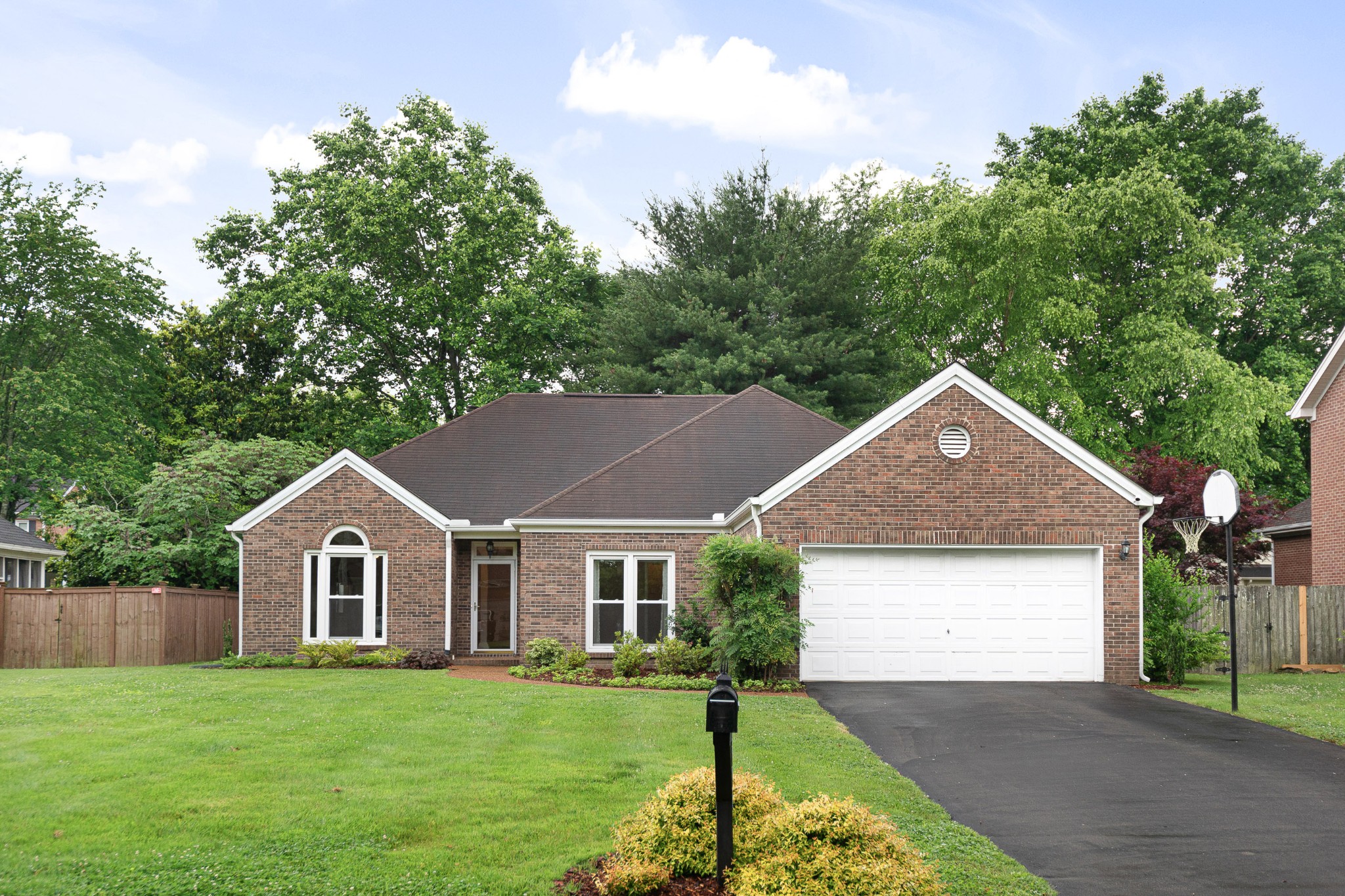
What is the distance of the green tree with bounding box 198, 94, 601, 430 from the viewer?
3516 centimetres

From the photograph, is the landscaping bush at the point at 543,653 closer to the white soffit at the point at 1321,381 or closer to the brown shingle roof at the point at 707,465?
the brown shingle roof at the point at 707,465

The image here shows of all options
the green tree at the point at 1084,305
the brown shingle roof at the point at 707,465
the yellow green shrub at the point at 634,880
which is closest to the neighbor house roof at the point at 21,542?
the brown shingle roof at the point at 707,465

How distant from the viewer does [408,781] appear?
8.96 metres

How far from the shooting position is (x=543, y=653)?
19.6m

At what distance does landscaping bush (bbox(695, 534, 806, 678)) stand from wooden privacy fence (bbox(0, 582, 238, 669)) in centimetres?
1227

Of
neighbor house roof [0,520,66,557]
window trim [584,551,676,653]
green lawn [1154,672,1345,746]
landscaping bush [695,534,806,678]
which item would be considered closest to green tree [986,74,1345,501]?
green lawn [1154,672,1345,746]

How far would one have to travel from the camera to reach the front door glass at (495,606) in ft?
75.4

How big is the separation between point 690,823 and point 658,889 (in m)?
0.44

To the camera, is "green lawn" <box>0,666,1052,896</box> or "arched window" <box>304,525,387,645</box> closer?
"green lawn" <box>0,666,1052,896</box>

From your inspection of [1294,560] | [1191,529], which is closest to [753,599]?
[1191,529]

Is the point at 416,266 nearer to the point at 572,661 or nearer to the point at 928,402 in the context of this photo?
the point at 572,661

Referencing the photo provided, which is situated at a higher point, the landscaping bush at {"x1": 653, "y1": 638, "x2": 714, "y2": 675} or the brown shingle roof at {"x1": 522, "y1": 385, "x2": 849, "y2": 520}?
the brown shingle roof at {"x1": 522, "y1": 385, "x2": 849, "y2": 520}

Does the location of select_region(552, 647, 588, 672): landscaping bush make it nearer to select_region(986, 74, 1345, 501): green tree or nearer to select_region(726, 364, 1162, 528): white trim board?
select_region(726, 364, 1162, 528): white trim board

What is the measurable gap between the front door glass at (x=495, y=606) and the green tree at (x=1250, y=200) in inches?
856
